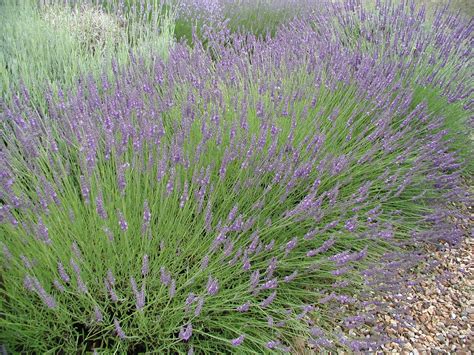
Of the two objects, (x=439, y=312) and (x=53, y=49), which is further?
(x=53, y=49)

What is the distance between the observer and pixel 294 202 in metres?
2.14

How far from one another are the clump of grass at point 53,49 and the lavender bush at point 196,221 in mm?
560

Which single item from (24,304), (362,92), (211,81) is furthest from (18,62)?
(362,92)

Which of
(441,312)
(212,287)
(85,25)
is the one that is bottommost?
(441,312)

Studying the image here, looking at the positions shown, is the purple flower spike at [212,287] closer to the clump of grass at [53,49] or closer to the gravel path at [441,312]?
the gravel path at [441,312]

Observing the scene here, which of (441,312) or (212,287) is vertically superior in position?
(212,287)

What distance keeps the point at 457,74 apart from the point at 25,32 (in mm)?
3351

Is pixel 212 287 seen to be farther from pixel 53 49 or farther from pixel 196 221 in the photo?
pixel 53 49

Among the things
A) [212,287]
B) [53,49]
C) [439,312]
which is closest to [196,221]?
[212,287]

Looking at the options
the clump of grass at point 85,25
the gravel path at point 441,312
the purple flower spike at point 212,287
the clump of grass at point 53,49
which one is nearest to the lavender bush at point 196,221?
the purple flower spike at point 212,287

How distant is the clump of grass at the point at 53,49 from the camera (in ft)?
9.05

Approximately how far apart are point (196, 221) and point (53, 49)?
2249mm

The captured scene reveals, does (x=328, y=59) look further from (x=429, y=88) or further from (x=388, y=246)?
(x=388, y=246)

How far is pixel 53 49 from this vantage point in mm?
3275
